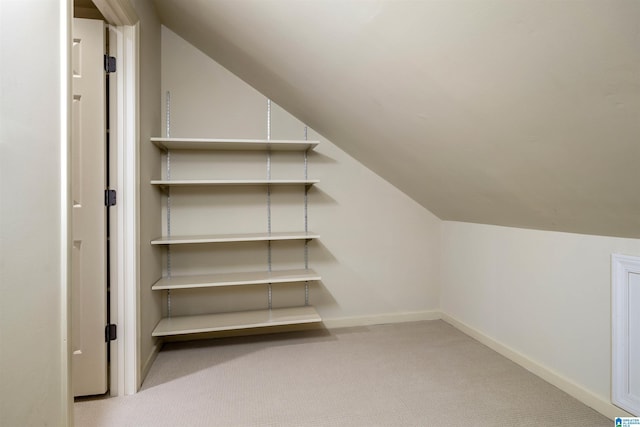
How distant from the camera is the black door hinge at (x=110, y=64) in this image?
1.95m

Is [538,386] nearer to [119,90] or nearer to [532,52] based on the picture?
[532,52]

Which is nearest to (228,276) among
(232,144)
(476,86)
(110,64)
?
(232,144)

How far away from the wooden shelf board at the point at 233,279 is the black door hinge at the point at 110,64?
1.35m

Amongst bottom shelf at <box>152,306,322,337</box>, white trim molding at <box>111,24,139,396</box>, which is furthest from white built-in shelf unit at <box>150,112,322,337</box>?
white trim molding at <box>111,24,139,396</box>

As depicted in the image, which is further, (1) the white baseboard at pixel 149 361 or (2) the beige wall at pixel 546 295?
(1) the white baseboard at pixel 149 361

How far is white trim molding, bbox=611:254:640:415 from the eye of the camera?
5.40 ft

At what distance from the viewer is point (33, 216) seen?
40.3 inches

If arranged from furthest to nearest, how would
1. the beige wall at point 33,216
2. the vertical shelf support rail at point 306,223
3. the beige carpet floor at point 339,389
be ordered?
1. the vertical shelf support rail at point 306,223
2. the beige carpet floor at point 339,389
3. the beige wall at point 33,216

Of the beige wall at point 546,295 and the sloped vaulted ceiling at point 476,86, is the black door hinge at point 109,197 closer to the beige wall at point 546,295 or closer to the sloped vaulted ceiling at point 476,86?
the sloped vaulted ceiling at point 476,86

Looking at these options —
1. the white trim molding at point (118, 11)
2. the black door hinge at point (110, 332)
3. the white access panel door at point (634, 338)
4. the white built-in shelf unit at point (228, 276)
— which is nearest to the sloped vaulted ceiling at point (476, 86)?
the white access panel door at point (634, 338)

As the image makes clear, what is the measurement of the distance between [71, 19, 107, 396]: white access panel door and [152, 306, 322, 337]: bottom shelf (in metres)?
0.45

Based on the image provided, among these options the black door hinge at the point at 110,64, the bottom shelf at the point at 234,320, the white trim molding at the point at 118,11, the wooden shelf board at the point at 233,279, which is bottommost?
the bottom shelf at the point at 234,320

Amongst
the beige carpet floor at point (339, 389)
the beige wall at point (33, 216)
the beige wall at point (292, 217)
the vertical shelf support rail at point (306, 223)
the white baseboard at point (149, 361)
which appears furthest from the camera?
the vertical shelf support rail at point (306, 223)

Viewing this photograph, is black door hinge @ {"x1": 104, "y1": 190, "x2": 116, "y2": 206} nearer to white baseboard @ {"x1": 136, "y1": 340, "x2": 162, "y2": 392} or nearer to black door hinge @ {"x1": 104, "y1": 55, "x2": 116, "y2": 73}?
black door hinge @ {"x1": 104, "y1": 55, "x2": 116, "y2": 73}
